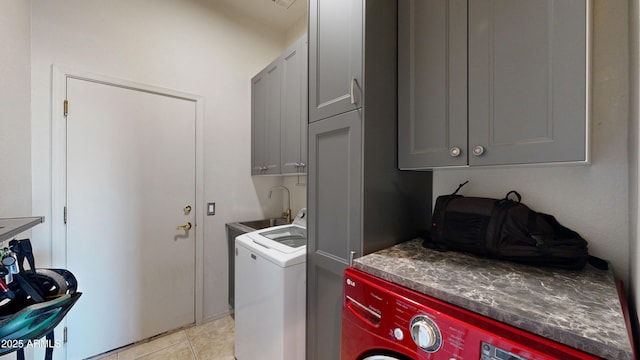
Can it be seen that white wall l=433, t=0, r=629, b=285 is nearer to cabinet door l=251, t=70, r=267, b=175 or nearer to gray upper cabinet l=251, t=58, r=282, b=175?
gray upper cabinet l=251, t=58, r=282, b=175

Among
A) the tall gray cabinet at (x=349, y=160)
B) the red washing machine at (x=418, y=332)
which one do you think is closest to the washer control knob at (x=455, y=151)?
the tall gray cabinet at (x=349, y=160)

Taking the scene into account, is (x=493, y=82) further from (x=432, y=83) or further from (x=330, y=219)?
(x=330, y=219)

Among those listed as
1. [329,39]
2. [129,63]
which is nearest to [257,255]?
[329,39]

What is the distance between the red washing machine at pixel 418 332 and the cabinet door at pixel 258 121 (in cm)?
169

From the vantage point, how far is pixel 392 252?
1.11 metres

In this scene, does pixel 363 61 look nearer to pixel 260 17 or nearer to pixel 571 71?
pixel 571 71

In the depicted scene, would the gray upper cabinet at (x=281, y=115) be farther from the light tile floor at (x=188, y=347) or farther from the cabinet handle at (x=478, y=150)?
the light tile floor at (x=188, y=347)

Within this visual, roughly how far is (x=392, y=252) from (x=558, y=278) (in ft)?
1.83

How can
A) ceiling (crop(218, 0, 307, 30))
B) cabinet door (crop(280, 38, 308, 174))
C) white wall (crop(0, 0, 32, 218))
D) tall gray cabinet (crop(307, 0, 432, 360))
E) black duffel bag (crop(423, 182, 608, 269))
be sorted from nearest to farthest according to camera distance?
1. black duffel bag (crop(423, 182, 608, 269))
2. tall gray cabinet (crop(307, 0, 432, 360))
3. white wall (crop(0, 0, 32, 218))
4. cabinet door (crop(280, 38, 308, 174))
5. ceiling (crop(218, 0, 307, 30))

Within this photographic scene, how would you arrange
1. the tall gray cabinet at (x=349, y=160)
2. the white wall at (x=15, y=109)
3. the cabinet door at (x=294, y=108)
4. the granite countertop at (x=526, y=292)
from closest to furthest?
1. the granite countertop at (x=526, y=292)
2. the tall gray cabinet at (x=349, y=160)
3. the white wall at (x=15, y=109)
4. the cabinet door at (x=294, y=108)

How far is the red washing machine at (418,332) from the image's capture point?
572 mm

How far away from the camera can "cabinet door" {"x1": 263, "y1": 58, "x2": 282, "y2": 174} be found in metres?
2.12

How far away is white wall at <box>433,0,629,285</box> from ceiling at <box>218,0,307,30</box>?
7.18 ft

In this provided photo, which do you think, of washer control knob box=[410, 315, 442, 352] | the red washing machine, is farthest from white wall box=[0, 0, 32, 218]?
washer control knob box=[410, 315, 442, 352]
